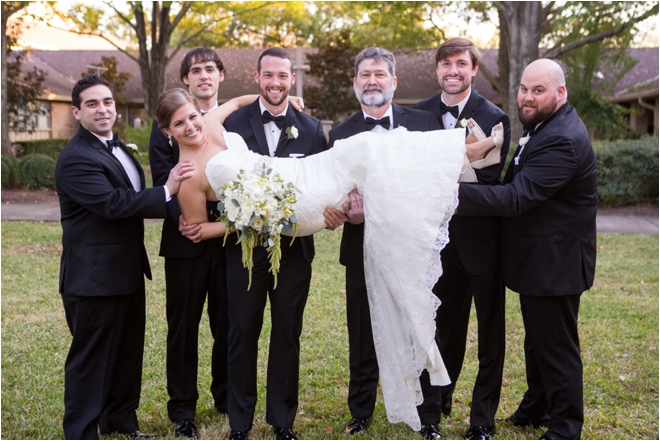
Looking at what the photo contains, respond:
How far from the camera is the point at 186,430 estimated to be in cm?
458

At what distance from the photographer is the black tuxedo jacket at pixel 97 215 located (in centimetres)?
402

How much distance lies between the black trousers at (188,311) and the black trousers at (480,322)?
1.62m

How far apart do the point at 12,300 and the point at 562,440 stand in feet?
22.4

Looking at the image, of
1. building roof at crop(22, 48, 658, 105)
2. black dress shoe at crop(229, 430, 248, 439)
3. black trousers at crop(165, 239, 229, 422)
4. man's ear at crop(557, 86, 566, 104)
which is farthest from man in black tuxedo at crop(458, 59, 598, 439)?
building roof at crop(22, 48, 658, 105)

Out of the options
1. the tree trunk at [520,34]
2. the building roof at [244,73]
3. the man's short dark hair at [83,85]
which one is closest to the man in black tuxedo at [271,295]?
the man's short dark hair at [83,85]

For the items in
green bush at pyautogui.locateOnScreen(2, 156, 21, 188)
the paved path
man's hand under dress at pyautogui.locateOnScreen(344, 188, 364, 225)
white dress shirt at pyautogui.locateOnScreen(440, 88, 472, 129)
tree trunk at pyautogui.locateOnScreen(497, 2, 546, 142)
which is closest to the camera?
man's hand under dress at pyautogui.locateOnScreen(344, 188, 364, 225)

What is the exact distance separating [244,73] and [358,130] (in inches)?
1069

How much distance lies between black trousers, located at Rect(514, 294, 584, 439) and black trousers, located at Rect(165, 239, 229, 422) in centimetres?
219

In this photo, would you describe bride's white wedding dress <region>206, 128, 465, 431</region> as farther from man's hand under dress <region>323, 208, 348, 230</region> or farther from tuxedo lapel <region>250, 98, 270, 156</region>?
tuxedo lapel <region>250, 98, 270, 156</region>

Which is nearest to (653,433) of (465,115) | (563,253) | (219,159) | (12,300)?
(563,253)

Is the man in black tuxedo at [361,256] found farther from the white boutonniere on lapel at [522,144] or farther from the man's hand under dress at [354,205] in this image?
Answer: the white boutonniere on lapel at [522,144]

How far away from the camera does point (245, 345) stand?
4.36 m

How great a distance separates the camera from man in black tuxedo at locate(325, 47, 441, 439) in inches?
178

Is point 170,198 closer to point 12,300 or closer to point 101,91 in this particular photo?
point 101,91
